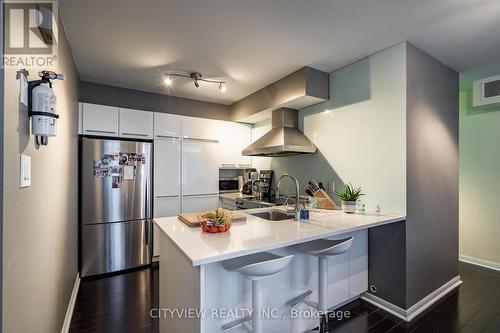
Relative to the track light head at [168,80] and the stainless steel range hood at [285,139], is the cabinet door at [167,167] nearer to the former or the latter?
the track light head at [168,80]

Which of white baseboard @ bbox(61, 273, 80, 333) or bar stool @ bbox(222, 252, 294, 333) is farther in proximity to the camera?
white baseboard @ bbox(61, 273, 80, 333)

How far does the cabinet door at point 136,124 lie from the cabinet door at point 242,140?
137 centimetres

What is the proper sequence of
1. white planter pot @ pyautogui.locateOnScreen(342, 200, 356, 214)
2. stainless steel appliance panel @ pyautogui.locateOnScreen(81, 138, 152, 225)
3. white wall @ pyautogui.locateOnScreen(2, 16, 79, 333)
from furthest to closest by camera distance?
stainless steel appliance panel @ pyautogui.locateOnScreen(81, 138, 152, 225) < white planter pot @ pyautogui.locateOnScreen(342, 200, 356, 214) < white wall @ pyautogui.locateOnScreen(2, 16, 79, 333)

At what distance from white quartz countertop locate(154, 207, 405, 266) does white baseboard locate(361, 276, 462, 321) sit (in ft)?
2.68

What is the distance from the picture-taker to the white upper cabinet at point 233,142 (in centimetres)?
384

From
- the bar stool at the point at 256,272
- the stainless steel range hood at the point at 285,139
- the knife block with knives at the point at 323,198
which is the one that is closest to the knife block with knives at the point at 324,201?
the knife block with knives at the point at 323,198

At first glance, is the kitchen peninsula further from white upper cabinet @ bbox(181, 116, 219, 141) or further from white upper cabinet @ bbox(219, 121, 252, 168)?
white upper cabinet @ bbox(219, 121, 252, 168)

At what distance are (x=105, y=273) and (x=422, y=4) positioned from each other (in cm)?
401

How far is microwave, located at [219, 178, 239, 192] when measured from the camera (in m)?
4.18

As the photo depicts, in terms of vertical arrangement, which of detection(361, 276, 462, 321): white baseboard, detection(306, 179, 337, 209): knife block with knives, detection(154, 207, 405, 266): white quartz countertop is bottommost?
detection(361, 276, 462, 321): white baseboard

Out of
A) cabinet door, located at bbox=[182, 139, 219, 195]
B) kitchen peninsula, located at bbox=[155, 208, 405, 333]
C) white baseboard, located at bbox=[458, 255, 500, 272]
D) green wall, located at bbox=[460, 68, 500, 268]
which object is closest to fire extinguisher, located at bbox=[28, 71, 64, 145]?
kitchen peninsula, located at bbox=[155, 208, 405, 333]

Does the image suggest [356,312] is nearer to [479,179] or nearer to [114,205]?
[479,179]

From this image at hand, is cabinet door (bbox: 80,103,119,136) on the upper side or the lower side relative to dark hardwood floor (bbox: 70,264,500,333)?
upper

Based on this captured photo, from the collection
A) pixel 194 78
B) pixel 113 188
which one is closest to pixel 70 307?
pixel 113 188
